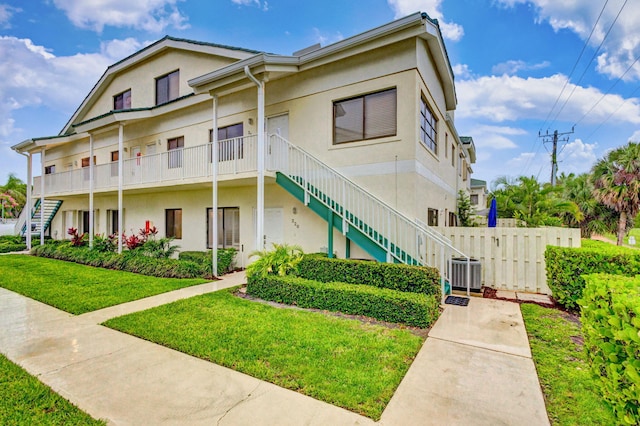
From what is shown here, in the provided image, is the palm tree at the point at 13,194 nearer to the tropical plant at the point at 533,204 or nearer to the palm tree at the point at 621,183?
the tropical plant at the point at 533,204

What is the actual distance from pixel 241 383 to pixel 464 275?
19.9 feet

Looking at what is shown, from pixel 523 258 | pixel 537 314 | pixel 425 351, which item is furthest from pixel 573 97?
pixel 425 351

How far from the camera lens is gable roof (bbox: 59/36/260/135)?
12019 millimetres

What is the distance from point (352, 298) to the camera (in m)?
6.01

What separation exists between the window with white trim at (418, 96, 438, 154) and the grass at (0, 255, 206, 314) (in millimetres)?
8284

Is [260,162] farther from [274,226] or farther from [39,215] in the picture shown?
[39,215]

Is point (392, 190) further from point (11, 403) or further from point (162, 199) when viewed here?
point (162, 199)

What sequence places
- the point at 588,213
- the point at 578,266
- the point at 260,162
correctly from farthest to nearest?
the point at 588,213 → the point at 260,162 → the point at 578,266

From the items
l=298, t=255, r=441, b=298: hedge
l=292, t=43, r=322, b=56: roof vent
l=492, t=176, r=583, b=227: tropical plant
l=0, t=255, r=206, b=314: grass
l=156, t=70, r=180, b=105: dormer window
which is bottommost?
l=0, t=255, r=206, b=314: grass

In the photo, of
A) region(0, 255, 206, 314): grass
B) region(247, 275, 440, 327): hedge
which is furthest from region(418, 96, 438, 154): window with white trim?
region(0, 255, 206, 314): grass

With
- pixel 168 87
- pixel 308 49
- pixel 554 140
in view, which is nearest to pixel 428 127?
pixel 308 49

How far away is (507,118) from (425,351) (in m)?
31.6

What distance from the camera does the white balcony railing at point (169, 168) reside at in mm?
10102

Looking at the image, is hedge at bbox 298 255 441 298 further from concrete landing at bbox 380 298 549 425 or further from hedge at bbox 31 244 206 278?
hedge at bbox 31 244 206 278
